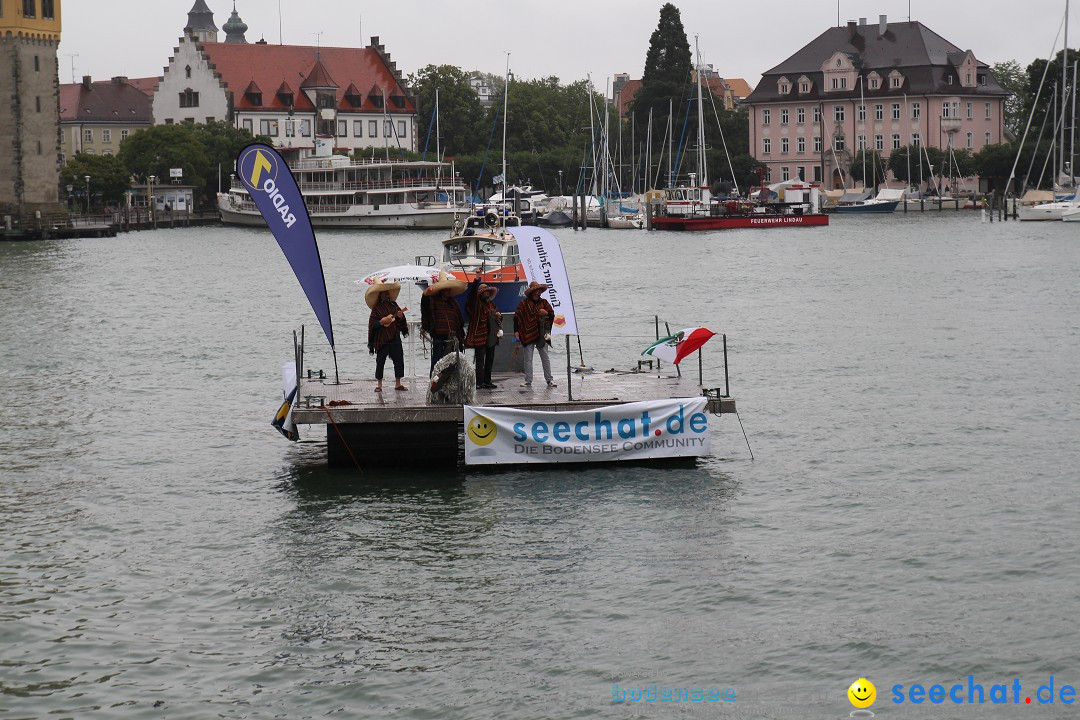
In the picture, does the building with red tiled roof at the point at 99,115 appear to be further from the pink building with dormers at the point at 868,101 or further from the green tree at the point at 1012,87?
the green tree at the point at 1012,87

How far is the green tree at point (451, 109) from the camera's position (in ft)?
532

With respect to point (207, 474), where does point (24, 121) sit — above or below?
above

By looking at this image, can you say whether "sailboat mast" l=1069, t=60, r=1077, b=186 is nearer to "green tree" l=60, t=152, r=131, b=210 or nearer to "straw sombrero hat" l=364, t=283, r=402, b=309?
"green tree" l=60, t=152, r=131, b=210

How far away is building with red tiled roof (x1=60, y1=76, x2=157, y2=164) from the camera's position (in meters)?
164

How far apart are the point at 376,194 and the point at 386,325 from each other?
10386 cm

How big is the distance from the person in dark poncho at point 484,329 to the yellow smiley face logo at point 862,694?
1033 centimetres

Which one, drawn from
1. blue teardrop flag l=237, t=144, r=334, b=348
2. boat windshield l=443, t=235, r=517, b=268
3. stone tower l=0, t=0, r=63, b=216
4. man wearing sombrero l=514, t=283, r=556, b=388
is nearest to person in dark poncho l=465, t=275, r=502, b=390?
man wearing sombrero l=514, t=283, r=556, b=388

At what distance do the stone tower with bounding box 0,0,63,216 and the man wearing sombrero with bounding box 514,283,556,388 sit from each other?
304ft

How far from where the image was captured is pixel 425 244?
326 feet

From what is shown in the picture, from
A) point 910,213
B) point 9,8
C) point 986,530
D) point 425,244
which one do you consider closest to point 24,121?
point 9,8

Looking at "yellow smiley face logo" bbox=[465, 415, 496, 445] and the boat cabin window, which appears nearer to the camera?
"yellow smiley face logo" bbox=[465, 415, 496, 445]

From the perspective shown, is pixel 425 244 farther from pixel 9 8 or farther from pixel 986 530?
pixel 986 530

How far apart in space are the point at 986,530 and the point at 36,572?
11595 mm

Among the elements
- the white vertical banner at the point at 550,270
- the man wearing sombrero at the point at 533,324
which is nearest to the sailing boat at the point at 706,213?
the white vertical banner at the point at 550,270
